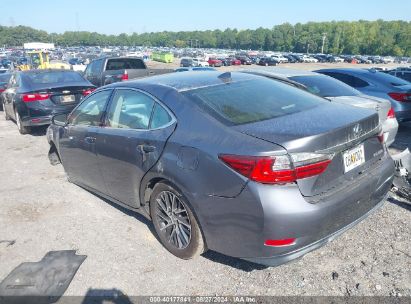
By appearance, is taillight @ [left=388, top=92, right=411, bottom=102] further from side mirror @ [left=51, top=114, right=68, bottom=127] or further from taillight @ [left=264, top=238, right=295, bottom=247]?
side mirror @ [left=51, top=114, right=68, bottom=127]

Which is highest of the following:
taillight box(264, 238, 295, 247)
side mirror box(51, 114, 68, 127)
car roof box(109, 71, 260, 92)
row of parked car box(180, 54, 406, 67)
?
car roof box(109, 71, 260, 92)

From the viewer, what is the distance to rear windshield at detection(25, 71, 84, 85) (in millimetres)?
8600

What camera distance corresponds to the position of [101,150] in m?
3.86

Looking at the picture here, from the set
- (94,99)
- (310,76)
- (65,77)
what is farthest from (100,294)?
(65,77)

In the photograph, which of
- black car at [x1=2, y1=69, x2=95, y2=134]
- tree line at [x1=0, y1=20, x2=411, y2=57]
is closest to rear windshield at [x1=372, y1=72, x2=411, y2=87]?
black car at [x1=2, y1=69, x2=95, y2=134]

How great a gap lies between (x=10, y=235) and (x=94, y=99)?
1.78m

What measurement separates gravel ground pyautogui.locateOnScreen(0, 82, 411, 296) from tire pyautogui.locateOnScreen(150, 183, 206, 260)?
0.14 m

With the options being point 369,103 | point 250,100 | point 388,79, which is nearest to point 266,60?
point 388,79

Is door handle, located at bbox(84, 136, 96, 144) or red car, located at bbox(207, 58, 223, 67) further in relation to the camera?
red car, located at bbox(207, 58, 223, 67)

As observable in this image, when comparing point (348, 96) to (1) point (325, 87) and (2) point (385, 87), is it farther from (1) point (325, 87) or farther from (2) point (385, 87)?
(2) point (385, 87)

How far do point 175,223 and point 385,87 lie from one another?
19.6 ft

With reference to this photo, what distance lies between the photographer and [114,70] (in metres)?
12.6

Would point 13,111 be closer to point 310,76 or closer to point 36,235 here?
point 36,235

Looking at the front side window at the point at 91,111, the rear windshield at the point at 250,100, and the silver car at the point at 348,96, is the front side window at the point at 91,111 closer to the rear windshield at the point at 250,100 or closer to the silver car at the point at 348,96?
the rear windshield at the point at 250,100
